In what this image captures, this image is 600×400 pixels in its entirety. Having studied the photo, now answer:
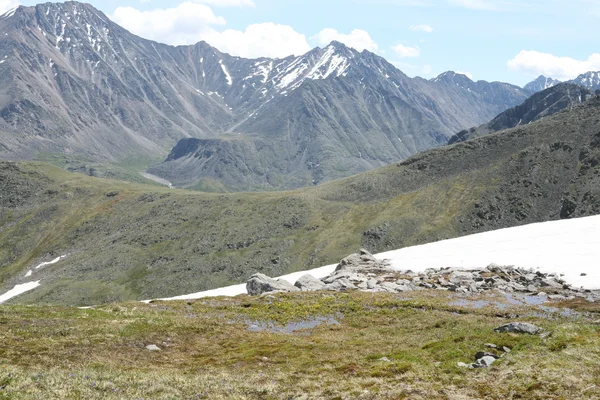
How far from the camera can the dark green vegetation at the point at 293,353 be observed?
20.3 metres

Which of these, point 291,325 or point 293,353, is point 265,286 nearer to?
point 291,325

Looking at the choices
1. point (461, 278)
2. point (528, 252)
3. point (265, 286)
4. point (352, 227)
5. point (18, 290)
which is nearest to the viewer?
point (461, 278)

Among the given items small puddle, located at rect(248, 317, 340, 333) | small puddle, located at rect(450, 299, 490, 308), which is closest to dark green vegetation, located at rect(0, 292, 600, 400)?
small puddle, located at rect(248, 317, 340, 333)

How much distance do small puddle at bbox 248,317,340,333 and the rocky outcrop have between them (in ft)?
58.7

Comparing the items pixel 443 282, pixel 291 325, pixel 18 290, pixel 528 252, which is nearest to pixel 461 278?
pixel 443 282

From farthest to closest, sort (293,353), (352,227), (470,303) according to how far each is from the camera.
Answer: (352,227) < (470,303) < (293,353)

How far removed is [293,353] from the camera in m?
31.3

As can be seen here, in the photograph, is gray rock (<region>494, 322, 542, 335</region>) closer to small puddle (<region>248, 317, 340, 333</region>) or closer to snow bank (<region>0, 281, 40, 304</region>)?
small puddle (<region>248, 317, 340, 333</region>)

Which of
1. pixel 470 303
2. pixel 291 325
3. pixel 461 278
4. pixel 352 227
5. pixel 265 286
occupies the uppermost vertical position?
pixel 291 325

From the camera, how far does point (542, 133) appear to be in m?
190

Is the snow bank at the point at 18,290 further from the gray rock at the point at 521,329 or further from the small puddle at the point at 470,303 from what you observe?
the gray rock at the point at 521,329

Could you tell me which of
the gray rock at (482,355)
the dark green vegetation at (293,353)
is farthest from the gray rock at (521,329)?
the gray rock at (482,355)

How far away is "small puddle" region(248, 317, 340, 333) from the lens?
40.8 meters

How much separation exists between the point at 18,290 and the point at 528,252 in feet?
592
